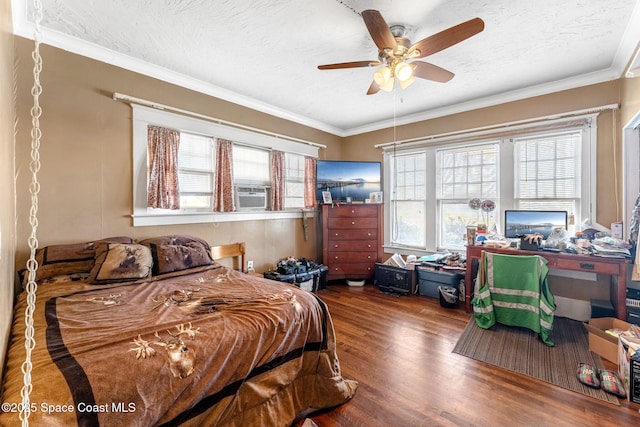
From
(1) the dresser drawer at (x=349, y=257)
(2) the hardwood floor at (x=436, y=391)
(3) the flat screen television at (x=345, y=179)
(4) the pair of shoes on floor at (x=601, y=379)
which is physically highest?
(3) the flat screen television at (x=345, y=179)

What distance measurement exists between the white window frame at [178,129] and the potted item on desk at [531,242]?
121 inches

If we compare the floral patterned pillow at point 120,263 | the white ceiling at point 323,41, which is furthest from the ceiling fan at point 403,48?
the floral patterned pillow at point 120,263

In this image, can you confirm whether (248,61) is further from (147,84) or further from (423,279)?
(423,279)

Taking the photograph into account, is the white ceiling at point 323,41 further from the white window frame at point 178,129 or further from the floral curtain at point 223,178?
the floral curtain at point 223,178

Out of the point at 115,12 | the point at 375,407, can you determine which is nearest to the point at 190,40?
the point at 115,12

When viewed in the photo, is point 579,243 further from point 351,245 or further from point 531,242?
point 351,245

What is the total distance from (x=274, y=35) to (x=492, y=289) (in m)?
3.16

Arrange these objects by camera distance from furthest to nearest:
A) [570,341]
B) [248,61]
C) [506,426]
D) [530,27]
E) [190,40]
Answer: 1. [248,61]
2. [570,341]
3. [190,40]
4. [530,27]
5. [506,426]

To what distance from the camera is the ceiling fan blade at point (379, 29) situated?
1632mm

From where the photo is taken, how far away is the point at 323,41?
2.37 metres

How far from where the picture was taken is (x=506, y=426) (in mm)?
1577

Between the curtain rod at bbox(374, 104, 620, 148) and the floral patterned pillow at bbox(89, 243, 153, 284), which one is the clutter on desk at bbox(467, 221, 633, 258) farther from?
the floral patterned pillow at bbox(89, 243, 153, 284)

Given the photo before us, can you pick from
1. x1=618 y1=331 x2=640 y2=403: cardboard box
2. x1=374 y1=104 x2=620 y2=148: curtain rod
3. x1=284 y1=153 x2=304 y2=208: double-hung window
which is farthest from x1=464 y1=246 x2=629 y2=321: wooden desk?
x1=284 y1=153 x2=304 y2=208: double-hung window

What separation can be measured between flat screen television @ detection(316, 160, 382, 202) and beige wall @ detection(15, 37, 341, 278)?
→ 7.21 ft
